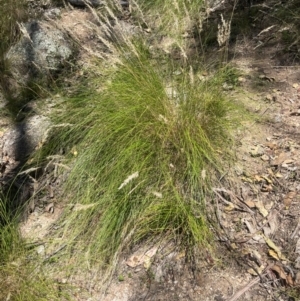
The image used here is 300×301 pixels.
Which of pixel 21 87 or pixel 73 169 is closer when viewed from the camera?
pixel 73 169

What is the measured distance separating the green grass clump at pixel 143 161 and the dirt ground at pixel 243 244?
0.14 metres

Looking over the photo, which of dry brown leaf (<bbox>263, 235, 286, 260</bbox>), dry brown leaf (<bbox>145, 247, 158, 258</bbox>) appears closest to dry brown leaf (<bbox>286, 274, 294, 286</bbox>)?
dry brown leaf (<bbox>263, 235, 286, 260</bbox>)

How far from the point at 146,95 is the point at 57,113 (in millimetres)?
1004

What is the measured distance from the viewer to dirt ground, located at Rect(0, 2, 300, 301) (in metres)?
2.48

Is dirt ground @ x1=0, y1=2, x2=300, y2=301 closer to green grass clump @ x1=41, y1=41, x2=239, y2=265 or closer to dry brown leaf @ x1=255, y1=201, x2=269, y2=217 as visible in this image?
dry brown leaf @ x1=255, y1=201, x2=269, y2=217

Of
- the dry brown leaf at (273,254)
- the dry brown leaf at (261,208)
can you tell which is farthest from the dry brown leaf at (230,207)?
the dry brown leaf at (273,254)

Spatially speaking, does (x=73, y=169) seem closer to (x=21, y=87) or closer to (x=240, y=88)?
(x=240, y=88)

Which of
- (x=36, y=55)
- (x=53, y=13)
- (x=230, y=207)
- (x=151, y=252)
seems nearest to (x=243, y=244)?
(x=230, y=207)

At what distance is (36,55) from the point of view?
5012 millimetres

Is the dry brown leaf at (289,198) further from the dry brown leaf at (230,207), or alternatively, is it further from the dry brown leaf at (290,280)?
the dry brown leaf at (290,280)

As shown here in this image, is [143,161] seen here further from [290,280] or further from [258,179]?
[290,280]

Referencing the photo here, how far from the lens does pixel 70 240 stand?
281 centimetres

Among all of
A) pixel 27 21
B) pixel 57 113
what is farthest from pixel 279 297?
pixel 27 21

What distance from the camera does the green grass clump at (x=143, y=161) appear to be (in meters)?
2.71
